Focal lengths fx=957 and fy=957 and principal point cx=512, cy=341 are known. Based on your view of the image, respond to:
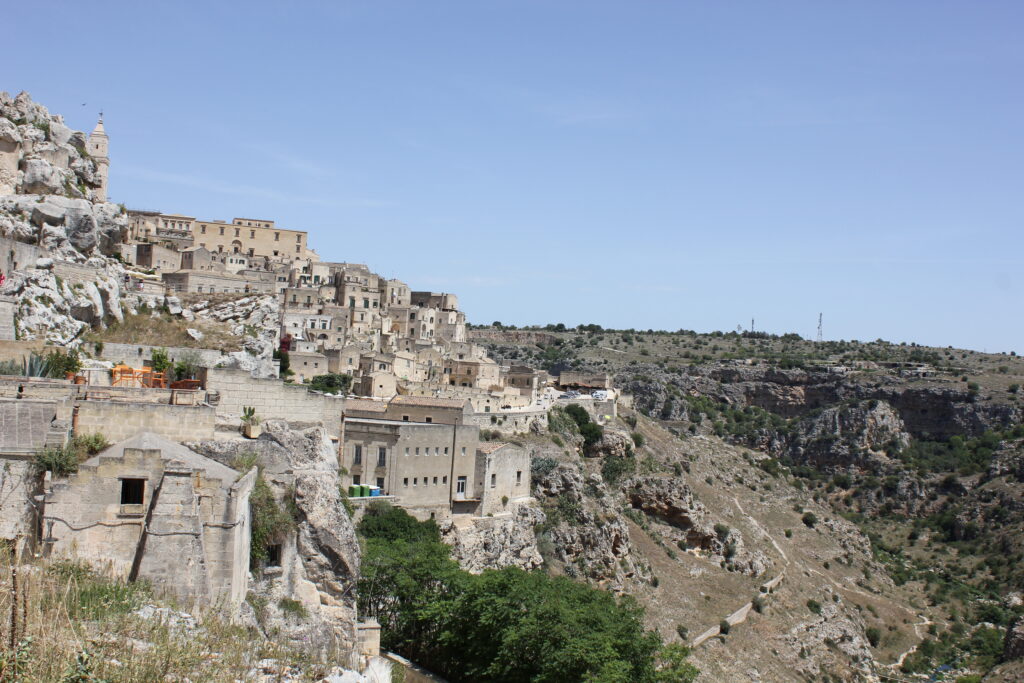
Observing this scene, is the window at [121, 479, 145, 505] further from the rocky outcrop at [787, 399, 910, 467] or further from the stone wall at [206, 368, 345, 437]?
the rocky outcrop at [787, 399, 910, 467]

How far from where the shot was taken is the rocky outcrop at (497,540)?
38469 millimetres

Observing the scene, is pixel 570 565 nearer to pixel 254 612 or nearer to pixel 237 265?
pixel 254 612

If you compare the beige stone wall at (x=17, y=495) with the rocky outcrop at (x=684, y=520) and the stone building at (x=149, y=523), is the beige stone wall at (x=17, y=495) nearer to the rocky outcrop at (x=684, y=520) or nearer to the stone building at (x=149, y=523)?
the stone building at (x=149, y=523)

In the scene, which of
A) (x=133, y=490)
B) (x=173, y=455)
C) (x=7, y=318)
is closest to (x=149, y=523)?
(x=133, y=490)

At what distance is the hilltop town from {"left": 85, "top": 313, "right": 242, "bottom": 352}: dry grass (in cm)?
24

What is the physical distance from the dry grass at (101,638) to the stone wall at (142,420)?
11.5 feet

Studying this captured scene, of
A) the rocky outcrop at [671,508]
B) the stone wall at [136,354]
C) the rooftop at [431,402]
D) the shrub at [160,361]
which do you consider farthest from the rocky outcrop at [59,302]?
the rocky outcrop at [671,508]

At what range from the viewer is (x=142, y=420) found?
18359mm

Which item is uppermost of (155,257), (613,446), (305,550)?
(155,257)

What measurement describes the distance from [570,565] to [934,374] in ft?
275

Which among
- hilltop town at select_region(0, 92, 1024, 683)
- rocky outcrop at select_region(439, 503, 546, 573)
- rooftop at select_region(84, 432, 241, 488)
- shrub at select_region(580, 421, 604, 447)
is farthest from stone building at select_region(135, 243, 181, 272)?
rooftop at select_region(84, 432, 241, 488)

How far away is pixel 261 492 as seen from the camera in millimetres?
18703

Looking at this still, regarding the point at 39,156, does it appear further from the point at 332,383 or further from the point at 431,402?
the point at 431,402

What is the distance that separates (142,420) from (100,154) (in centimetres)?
4840
